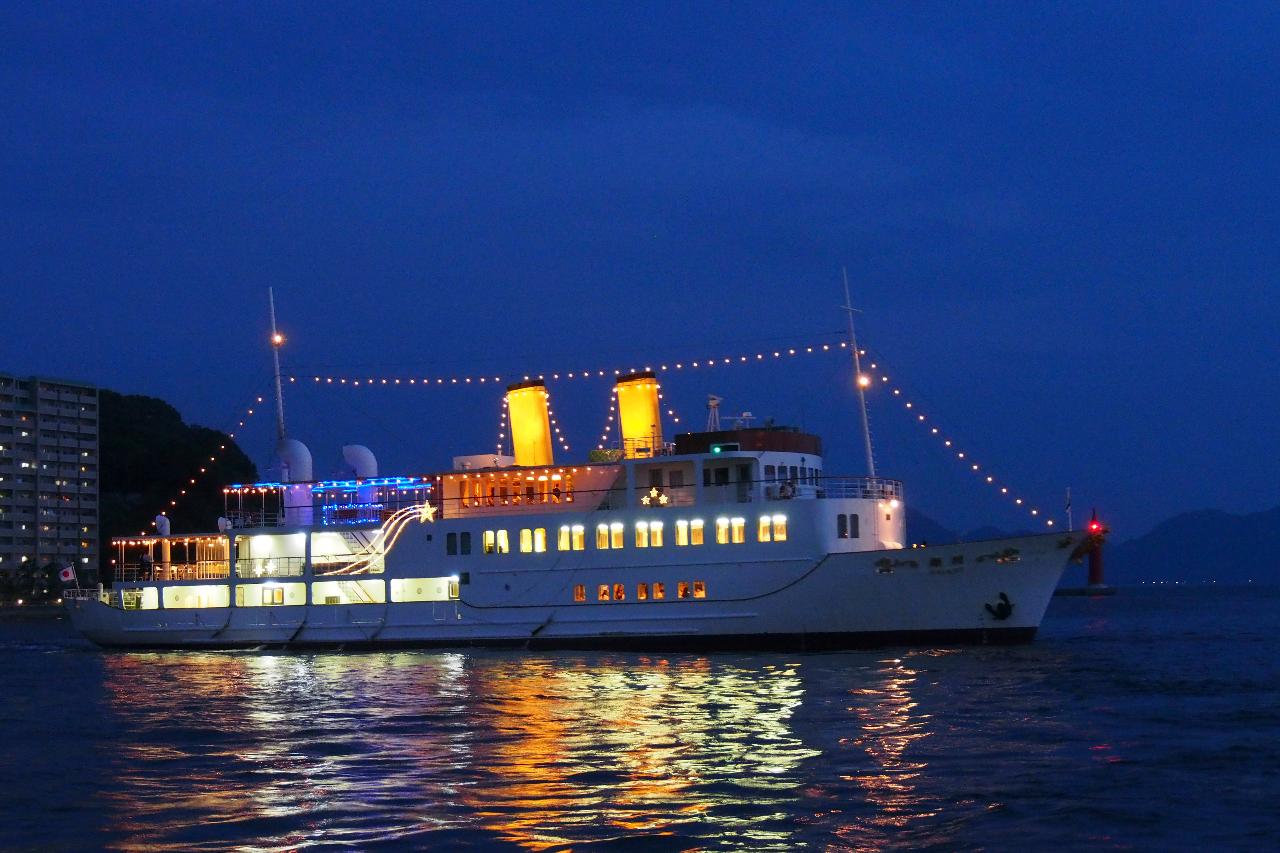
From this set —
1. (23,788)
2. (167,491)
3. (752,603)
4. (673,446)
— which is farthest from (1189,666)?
(167,491)

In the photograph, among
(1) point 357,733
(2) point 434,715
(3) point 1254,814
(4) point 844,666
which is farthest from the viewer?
(4) point 844,666

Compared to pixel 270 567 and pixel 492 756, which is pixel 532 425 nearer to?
pixel 270 567

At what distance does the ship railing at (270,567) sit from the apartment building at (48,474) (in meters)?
76.3

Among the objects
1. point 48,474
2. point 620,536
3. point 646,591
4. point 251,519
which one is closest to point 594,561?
point 620,536

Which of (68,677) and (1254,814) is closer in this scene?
(1254,814)

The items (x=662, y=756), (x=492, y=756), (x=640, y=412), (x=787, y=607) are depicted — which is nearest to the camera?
(x=662, y=756)

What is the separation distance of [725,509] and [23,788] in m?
21.8

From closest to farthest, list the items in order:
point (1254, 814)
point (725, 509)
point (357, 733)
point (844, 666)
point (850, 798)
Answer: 1. point (1254, 814)
2. point (850, 798)
3. point (357, 733)
4. point (844, 666)
5. point (725, 509)

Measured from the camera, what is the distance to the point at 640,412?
138 ft

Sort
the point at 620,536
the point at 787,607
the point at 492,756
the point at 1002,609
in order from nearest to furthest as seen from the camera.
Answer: the point at 492,756 → the point at 1002,609 → the point at 787,607 → the point at 620,536

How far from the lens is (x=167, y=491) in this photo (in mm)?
107562

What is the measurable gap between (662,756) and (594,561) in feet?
63.4

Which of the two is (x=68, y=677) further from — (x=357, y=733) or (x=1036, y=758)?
(x=1036, y=758)

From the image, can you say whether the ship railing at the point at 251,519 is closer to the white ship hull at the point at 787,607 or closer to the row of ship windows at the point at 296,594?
the row of ship windows at the point at 296,594
